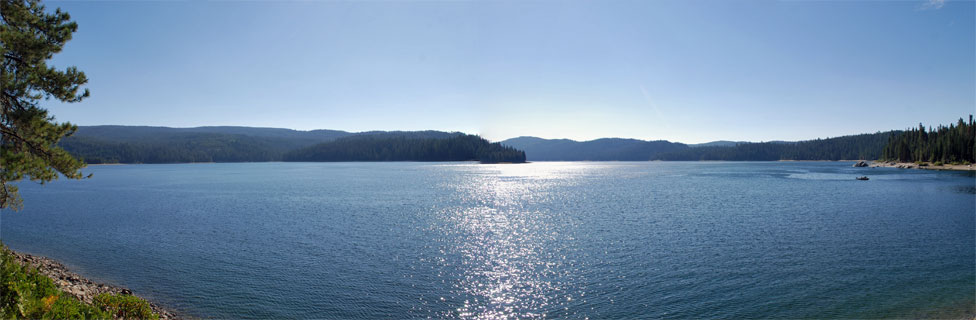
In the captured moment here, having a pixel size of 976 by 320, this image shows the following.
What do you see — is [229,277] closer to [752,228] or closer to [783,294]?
[783,294]

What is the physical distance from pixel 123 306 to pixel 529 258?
61.5 feet

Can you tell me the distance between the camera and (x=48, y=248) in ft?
97.8

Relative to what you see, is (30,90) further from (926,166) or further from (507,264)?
(926,166)

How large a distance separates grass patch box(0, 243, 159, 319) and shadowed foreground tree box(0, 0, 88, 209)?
9.16ft

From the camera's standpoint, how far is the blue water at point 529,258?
736 inches

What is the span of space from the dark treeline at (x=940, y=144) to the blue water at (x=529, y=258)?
114 meters

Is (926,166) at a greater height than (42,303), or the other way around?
(926,166)

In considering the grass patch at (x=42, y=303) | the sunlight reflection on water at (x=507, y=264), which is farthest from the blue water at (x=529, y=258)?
the grass patch at (x=42, y=303)

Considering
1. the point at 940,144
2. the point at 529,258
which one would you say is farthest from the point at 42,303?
the point at 940,144

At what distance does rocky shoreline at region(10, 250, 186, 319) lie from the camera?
17.0 meters

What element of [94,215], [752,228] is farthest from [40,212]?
[752,228]

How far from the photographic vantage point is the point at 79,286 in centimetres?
1903

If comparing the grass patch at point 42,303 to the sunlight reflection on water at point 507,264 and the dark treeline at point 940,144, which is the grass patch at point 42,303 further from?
the dark treeline at point 940,144

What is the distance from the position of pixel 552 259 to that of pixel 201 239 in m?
25.9
